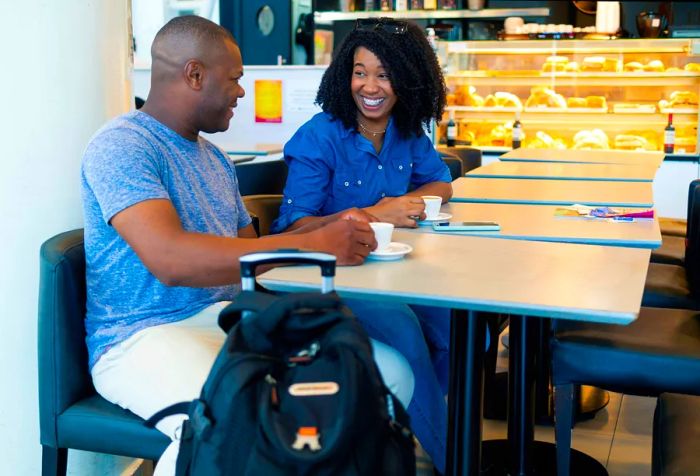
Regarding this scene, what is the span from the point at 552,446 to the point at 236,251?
164 centimetres

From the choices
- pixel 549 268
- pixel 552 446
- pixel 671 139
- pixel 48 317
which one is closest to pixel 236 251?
pixel 48 317

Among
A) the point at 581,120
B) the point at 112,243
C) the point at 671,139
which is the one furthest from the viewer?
the point at 581,120

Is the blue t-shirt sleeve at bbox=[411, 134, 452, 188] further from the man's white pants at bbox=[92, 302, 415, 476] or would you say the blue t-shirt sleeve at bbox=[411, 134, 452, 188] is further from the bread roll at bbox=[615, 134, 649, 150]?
the bread roll at bbox=[615, 134, 649, 150]

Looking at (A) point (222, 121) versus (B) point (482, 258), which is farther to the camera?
(A) point (222, 121)

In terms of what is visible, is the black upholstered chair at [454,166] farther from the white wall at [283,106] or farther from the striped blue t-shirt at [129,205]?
the striped blue t-shirt at [129,205]

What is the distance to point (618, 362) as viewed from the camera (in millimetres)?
2285

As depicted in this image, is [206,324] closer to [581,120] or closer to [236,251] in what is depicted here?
[236,251]

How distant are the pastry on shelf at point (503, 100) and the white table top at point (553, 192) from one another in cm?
268

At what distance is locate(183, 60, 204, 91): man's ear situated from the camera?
2.07m

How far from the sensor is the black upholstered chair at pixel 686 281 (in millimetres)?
3087

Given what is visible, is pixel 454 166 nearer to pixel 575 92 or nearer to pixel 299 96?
pixel 299 96

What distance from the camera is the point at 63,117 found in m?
2.21


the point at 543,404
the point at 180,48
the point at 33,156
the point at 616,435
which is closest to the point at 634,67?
the point at 543,404

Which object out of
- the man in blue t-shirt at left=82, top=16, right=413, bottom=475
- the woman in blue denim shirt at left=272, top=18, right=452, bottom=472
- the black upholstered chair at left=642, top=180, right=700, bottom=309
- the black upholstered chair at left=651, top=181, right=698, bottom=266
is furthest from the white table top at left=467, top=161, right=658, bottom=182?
the man in blue t-shirt at left=82, top=16, right=413, bottom=475
